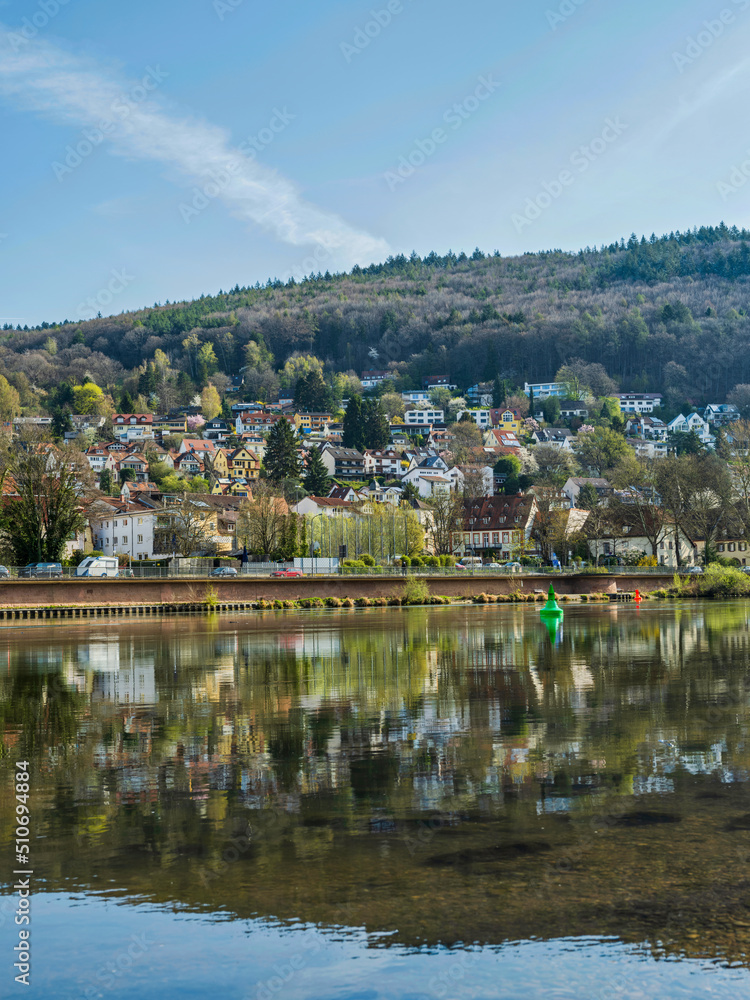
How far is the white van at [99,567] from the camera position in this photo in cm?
6706

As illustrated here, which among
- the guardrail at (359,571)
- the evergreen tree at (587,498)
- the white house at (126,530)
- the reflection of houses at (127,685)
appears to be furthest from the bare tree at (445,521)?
the reflection of houses at (127,685)

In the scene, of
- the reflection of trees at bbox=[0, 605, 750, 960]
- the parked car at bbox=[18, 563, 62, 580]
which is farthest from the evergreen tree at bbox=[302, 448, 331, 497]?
the reflection of trees at bbox=[0, 605, 750, 960]

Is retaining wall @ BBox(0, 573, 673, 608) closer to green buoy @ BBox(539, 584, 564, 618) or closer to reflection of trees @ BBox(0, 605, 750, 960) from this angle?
green buoy @ BBox(539, 584, 564, 618)

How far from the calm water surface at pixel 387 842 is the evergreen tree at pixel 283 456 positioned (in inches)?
5487

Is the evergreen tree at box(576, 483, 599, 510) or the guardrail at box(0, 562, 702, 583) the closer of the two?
the guardrail at box(0, 562, 702, 583)

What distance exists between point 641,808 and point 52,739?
9362mm

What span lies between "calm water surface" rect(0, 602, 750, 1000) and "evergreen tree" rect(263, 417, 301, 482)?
139 metres

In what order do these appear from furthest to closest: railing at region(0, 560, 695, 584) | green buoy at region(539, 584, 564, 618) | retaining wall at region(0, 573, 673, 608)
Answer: railing at region(0, 560, 695, 584) < retaining wall at region(0, 573, 673, 608) < green buoy at region(539, 584, 564, 618)

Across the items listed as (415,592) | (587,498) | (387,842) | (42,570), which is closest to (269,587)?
(415,592)

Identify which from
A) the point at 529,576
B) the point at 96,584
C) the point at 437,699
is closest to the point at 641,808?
the point at 437,699

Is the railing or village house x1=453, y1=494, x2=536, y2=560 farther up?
village house x1=453, y1=494, x2=536, y2=560

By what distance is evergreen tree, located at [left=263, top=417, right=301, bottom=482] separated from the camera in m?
160

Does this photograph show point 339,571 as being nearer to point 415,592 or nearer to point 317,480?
point 415,592

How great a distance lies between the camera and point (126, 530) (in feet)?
361
